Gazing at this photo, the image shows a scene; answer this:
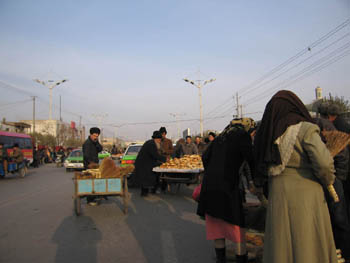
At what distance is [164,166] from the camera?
962cm

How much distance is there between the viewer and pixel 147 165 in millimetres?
9719

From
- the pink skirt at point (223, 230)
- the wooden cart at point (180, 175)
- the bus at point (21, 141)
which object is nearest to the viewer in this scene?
the pink skirt at point (223, 230)

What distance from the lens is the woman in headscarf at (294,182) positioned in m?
2.66

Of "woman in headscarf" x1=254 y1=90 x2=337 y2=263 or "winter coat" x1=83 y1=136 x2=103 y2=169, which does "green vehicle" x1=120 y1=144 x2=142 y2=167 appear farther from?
"woman in headscarf" x1=254 y1=90 x2=337 y2=263

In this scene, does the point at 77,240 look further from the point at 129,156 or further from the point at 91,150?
the point at 129,156

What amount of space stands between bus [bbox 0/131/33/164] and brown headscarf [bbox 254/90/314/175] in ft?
89.8

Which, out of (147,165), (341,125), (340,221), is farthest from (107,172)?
(340,221)

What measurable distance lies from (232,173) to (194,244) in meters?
1.89

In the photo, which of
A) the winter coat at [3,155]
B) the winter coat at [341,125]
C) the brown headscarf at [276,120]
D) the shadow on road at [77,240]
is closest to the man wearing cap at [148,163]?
the shadow on road at [77,240]

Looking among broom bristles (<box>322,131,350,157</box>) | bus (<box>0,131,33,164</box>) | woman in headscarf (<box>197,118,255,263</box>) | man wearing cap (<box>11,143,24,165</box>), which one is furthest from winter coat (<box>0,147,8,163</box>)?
broom bristles (<box>322,131,350,157</box>)

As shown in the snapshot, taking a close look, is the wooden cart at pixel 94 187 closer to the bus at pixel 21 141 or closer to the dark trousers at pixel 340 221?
the dark trousers at pixel 340 221

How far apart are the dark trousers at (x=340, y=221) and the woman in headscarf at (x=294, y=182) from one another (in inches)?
28.5

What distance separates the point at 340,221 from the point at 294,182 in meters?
1.04

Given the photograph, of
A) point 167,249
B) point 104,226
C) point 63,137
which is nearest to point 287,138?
point 167,249
